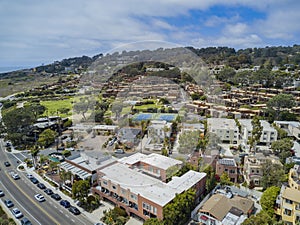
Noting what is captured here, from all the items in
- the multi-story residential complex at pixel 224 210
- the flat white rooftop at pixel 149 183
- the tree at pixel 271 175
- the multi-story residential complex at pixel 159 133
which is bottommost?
the multi-story residential complex at pixel 224 210

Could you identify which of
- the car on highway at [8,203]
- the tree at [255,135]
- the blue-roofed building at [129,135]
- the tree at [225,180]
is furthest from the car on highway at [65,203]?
the tree at [255,135]

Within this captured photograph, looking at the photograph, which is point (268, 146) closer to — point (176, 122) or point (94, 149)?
point (176, 122)

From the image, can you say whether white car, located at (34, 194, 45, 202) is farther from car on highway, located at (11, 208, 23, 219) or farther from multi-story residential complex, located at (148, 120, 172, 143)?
multi-story residential complex, located at (148, 120, 172, 143)

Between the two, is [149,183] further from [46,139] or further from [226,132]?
[46,139]

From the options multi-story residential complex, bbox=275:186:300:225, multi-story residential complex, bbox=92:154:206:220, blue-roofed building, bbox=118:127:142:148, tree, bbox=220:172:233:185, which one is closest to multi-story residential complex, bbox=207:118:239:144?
tree, bbox=220:172:233:185

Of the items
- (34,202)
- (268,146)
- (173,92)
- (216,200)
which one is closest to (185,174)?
(216,200)

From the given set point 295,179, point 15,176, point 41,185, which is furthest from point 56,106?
point 295,179

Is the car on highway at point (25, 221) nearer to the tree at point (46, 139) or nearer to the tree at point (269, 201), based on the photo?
the tree at point (46, 139)
